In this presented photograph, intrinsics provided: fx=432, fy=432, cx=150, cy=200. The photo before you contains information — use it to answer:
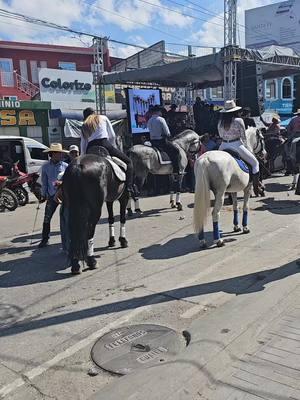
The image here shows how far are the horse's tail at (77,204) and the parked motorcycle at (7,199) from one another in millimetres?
7297

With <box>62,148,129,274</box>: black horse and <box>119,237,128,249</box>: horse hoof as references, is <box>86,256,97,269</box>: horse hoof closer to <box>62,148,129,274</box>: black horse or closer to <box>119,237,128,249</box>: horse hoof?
<box>62,148,129,274</box>: black horse

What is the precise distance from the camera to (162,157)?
10938 millimetres

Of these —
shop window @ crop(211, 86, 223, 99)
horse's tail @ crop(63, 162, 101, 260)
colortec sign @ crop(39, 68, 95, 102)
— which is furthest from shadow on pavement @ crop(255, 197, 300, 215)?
shop window @ crop(211, 86, 223, 99)

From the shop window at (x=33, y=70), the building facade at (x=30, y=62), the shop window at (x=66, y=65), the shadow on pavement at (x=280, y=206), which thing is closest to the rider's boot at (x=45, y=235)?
the shadow on pavement at (x=280, y=206)

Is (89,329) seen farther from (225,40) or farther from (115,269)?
(225,40)

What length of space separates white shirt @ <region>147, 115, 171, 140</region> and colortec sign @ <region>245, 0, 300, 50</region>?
4263 cm

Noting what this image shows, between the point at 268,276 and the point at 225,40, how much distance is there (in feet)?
41.2

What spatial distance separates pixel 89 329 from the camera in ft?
14.6

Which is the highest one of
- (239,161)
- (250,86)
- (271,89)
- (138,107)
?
(271,89)

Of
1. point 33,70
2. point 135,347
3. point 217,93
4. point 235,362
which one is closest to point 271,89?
point 217,93

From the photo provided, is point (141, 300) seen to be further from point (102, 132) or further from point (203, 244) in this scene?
point (102, 132)

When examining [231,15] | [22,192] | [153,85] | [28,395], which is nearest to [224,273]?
[28,395]

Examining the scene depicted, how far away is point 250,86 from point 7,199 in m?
9.33

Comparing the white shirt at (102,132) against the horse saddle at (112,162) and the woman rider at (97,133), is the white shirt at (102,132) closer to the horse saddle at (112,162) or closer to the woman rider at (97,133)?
the woman rider at (97,133)
